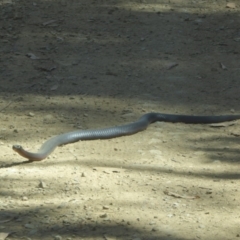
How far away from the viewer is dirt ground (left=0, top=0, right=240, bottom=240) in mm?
5234

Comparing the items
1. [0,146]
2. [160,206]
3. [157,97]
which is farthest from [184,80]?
[160,206]

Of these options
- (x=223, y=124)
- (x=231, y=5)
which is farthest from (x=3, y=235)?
(x=231, y=5)

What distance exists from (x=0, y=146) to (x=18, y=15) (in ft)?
11.8

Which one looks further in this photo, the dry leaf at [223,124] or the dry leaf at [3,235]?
the dry leaf at [223,124]

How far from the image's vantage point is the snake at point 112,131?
20.4 feet

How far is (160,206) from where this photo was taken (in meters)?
5.42

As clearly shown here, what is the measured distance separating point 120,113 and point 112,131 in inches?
28.6

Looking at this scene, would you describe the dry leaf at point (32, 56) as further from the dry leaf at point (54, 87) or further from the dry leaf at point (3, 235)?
the dry leaf at point (3, 235)

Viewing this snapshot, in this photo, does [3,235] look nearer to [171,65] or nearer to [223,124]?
[223,124]

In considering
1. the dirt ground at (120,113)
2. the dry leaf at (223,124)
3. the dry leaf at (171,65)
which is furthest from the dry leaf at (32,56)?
the dry leaf at (223,124)

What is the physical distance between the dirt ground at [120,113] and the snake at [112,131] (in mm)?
64

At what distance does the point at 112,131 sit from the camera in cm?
690

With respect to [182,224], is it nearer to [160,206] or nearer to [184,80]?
[160,206]

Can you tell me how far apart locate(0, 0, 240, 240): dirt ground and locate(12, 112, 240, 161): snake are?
0.06 metres
